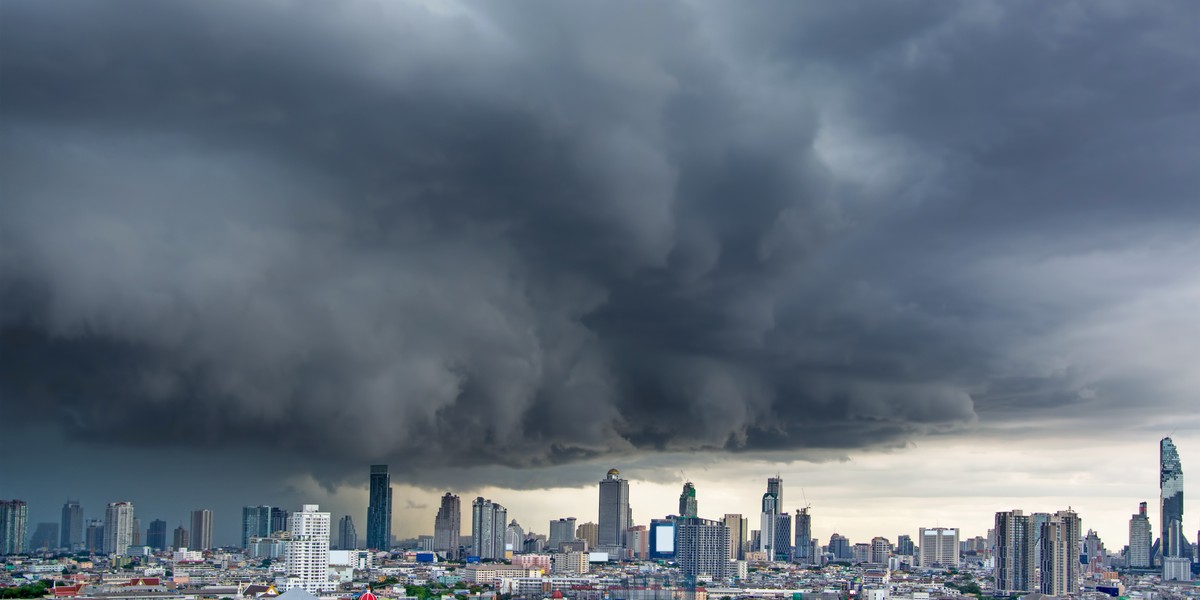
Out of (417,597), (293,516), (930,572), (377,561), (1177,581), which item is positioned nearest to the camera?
(417,597)

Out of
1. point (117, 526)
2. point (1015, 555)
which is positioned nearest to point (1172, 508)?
point (1015, 555)

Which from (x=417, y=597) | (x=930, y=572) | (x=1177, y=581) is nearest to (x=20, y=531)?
(x=417, y=597)

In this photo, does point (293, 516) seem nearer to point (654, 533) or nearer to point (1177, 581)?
point (654, 533)

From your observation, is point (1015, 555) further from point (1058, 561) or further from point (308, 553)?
point (308, 553)

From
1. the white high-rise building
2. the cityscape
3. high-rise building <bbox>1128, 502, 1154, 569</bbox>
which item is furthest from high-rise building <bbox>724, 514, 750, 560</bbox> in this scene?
the white high-rise building

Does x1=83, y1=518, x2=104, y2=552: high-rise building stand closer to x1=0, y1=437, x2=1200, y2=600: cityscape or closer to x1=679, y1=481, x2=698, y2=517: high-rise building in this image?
x1=0, y1=437, x2=1200, y2=600: cityscape
